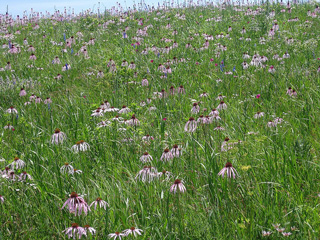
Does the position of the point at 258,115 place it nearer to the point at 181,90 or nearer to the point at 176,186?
the point at 181,90

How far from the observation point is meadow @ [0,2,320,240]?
90.0 inches

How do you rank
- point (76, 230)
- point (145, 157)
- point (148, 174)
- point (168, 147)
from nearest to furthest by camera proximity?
point (76, 230) → point (148, 174) → point (145, 157) → point (168, 147)

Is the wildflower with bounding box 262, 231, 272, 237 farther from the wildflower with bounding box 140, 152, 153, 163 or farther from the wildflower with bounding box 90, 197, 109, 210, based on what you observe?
the wildflower with bounding box 140, 152, 153, 163

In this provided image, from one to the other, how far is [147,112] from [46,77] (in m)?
2.99

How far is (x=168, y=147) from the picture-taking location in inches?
134

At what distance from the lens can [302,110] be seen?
13.2 feet

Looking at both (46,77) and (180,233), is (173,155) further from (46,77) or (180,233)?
(46,77)

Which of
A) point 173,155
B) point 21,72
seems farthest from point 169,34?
point 173,155

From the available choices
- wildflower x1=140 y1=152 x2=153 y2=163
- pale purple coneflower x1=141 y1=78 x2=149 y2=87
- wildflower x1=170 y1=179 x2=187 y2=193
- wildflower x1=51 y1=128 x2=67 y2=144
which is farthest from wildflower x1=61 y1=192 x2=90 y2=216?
pale purple coneflower x1=141 y1=78 x2=149 y2=87

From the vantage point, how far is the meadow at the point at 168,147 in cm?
229

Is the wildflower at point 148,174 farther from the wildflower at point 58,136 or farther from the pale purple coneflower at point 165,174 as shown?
the wildflower at point 58,136

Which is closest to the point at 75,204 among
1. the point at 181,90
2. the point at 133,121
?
the point at 133,121

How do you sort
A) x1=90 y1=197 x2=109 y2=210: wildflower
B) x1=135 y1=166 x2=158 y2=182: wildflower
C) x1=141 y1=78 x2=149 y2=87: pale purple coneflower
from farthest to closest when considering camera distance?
x1=141 y1=78 x2=149 y2=87: pale purple coneflower
x1=135 y1=166 x2=158 y2=182: wildflower
x1=90 y1=197 x2=109 y2=210: wildflower

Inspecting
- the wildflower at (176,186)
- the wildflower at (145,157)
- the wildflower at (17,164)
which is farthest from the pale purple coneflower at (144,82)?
the wildflower at (176,186)
